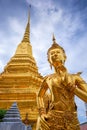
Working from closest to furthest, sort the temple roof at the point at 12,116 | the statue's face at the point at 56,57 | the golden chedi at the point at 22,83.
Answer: the statue's face at the point at 56,57
the temple roof at the point at 12,116
the golden chedi at the point at 22,83

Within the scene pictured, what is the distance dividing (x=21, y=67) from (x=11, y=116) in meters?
11.4

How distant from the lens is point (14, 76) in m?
16.2

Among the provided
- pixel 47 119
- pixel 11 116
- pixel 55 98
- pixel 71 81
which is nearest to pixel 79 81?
pixel 71 81

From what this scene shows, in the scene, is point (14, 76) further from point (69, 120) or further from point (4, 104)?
point (69, 120)

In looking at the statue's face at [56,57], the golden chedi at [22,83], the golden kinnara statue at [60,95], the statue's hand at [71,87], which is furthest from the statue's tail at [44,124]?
the golden chedi at [22,83]

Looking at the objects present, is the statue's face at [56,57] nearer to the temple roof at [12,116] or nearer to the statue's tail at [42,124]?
the statue's tail at [42,124]

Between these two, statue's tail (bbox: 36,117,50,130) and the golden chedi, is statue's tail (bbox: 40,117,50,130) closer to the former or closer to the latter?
statue's tail (bbox: 36,117,50,130)

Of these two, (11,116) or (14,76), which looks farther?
(14,76)

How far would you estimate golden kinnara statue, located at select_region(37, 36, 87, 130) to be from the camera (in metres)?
3.09

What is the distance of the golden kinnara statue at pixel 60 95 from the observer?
3086 mm

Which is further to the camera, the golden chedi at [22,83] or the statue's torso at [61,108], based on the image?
the golden chedi at [22,83]

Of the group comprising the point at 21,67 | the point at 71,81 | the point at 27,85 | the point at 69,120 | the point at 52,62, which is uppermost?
the point at 21,67

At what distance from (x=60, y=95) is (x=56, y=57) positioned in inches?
24.8

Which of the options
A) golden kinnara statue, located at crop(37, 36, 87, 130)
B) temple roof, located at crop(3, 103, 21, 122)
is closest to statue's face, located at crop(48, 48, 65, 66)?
golden kinnara statue, located at crop(37, 36, 87, 130)
